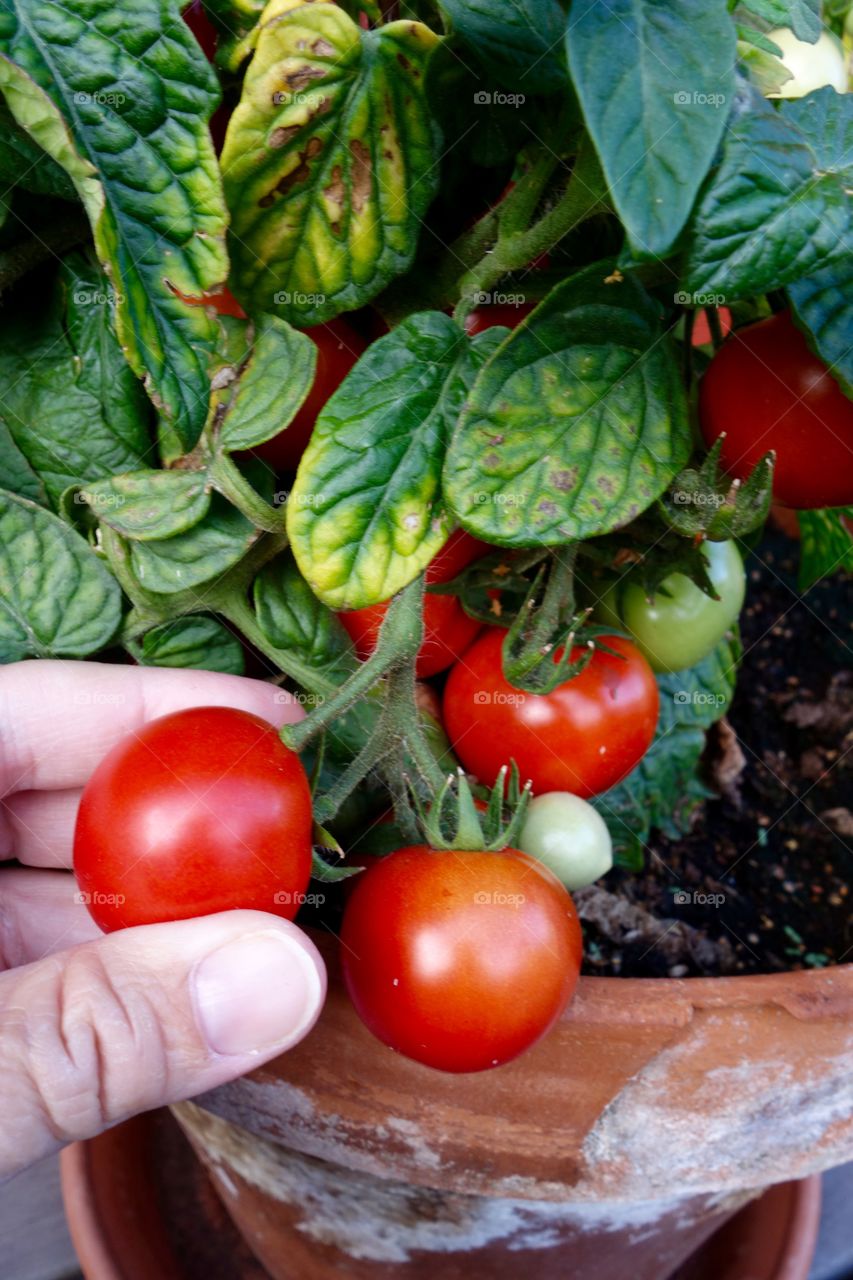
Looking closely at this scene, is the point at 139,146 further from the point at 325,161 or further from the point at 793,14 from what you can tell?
the point at 793,14

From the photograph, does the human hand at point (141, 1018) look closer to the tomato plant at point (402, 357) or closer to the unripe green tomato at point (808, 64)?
the tomato plant at point (402, 357)

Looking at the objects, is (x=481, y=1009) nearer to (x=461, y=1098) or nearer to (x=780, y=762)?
(x=461, y=1098)

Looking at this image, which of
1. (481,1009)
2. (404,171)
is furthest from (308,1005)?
(404,171)

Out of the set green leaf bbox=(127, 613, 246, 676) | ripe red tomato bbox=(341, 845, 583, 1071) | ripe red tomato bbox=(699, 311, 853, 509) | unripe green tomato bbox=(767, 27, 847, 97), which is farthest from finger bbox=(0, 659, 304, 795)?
unripe green tomato bbox=(767, 27, 847, 97)

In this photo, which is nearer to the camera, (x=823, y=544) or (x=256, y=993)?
(x=256, y=993)

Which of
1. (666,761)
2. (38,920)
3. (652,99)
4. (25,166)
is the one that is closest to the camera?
(652,99)

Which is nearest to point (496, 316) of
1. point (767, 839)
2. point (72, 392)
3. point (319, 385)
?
point (319, 385)
